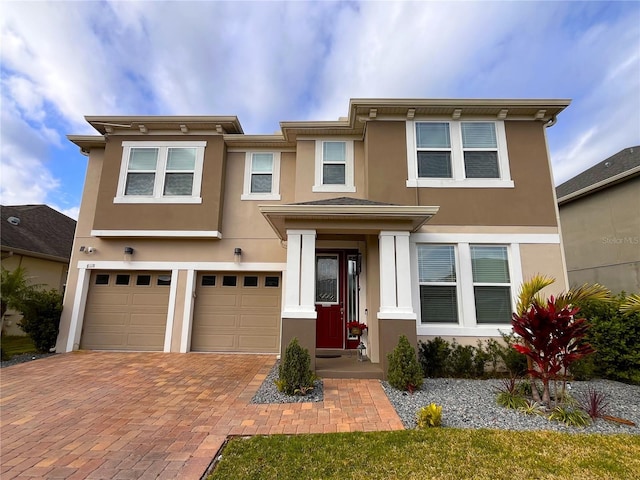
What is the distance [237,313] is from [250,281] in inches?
39.3

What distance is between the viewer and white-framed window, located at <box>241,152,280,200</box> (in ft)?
30.9

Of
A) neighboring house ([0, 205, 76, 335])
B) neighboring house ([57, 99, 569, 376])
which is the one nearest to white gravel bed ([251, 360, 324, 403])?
neighboring house ([57, 99, 569, 376])

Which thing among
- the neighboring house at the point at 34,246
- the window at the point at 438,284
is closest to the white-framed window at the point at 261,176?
the window at the point at 438,284

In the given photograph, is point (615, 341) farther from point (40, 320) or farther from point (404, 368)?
point (40, 320)

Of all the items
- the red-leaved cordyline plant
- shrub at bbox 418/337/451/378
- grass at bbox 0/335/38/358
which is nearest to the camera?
the red-leaved cordyline plant

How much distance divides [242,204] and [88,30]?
21.5 feet

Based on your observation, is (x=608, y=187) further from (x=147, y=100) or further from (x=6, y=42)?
(x=6, y=42)

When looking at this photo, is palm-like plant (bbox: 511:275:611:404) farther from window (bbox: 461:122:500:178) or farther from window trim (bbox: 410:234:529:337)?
window (bbox: 461:122:500:178)

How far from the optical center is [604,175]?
38.9 ft

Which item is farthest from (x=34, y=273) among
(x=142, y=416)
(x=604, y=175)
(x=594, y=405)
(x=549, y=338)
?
(x=604, y=175)

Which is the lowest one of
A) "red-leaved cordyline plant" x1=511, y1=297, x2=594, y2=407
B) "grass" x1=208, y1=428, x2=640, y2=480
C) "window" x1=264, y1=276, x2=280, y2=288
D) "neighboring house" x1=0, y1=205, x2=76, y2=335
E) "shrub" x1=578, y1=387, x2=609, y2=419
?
"grass" x1=208, y1=428, x2=640, y2=480

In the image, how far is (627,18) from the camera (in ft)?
28.8

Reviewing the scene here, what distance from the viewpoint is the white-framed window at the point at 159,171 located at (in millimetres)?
9188

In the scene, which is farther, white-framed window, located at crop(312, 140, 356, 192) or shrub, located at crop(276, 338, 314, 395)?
white-framed window, located at crop(312, 140, 356, 192)
